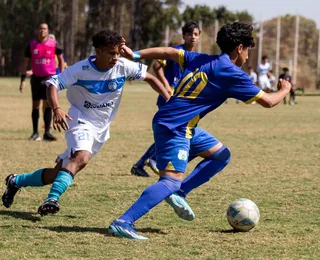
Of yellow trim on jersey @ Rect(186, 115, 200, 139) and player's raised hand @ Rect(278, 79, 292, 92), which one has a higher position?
player's raised hand @ Rect(278, 79, 292, 92)

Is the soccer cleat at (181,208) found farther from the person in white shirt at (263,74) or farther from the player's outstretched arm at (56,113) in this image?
the person in white shirt at (263,74)

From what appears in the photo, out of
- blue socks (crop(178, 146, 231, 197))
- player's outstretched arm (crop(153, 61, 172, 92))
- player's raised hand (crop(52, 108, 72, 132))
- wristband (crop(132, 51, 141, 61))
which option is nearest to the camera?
player's raised hand (crop(52, 108, 72, 132))

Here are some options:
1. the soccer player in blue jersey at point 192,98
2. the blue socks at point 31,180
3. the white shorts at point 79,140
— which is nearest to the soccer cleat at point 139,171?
the blue socks at point 31,180

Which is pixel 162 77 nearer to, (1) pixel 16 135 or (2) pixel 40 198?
(2) pixel 40 198

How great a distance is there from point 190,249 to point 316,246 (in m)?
0.97

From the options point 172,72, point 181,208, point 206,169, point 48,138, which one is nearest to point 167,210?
point 206,169

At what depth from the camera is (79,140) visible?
6.79 meters

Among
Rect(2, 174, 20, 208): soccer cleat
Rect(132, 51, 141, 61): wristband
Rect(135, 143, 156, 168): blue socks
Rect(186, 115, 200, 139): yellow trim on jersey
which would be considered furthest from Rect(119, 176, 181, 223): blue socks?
Rect(135, 143, 156, 168): blue socks

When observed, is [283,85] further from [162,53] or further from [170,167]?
[170,167]

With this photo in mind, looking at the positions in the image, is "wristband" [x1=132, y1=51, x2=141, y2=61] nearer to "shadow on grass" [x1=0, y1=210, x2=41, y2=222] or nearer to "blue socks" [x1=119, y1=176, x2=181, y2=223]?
"blue socks" [x1=119, y1=176, x2=181, y2=223]

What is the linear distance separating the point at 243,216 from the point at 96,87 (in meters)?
1.79

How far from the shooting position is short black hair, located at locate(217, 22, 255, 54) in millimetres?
5980

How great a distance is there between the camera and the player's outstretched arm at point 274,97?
6.09 meters

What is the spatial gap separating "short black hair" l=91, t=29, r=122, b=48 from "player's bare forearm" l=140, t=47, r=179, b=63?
0.96 feet
